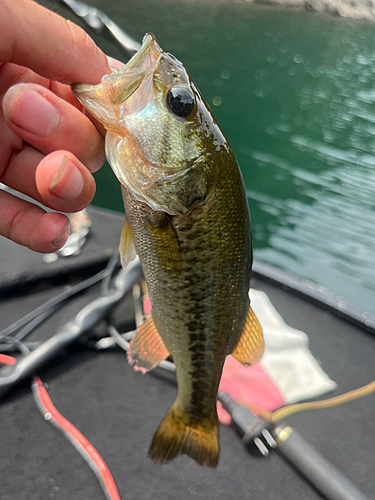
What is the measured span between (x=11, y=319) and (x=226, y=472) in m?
1.80

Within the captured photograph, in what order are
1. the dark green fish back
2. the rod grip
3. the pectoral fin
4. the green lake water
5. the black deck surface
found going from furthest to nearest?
1. the green lake water
2. the black deck surface
3. the rod grip
4. the pectoral fin
5. the dark green fish back

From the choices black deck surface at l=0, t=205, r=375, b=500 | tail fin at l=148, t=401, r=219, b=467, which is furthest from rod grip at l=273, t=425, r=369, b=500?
tail fin at l=148, t=401, r=219, b=467

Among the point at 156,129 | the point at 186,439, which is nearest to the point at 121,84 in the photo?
the point at 156,129

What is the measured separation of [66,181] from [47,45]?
0.37 metres

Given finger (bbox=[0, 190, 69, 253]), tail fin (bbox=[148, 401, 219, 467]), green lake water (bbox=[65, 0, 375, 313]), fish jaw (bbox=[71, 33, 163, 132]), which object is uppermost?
fish jaw (bbox=[71, 33, 163, 132])

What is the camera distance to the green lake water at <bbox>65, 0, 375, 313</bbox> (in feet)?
21.7

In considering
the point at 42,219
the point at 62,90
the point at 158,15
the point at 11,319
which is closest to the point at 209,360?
the point at 42,219

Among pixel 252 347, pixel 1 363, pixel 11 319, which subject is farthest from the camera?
pixel 11 319

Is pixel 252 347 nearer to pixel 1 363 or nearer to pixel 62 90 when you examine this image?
pixel 62 90

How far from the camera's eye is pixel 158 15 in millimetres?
25719

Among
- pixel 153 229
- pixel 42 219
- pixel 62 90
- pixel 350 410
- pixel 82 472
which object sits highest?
pixel 62 90

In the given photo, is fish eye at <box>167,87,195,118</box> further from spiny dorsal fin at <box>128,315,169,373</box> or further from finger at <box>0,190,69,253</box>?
spiny dorsal fin at <box>128,315,169,373</box>

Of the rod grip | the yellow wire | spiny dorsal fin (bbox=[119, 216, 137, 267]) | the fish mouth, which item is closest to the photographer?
the fish mouth

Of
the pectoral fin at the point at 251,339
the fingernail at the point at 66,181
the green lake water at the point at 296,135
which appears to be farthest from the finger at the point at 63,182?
the green lake water at the point at 296,135
